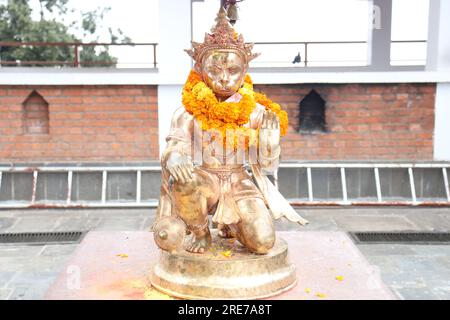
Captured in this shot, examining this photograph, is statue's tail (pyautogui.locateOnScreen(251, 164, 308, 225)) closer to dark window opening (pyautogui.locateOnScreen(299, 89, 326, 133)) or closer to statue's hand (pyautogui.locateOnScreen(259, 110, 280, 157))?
statue's hand (pyautogui.locateOnScreen(259, 110, 280, 157))

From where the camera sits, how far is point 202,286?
322 cm

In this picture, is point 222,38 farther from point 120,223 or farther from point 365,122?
point 365,122

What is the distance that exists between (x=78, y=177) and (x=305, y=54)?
5032 millimetres

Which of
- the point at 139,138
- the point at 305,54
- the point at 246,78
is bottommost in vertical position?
the point at 139,138

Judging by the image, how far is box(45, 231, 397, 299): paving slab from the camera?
130 inches

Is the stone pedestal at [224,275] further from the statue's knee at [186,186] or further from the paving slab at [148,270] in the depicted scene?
the statue's knee at [186,186]

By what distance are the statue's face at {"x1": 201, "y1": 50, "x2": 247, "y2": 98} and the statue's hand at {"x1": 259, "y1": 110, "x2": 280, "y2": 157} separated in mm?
289

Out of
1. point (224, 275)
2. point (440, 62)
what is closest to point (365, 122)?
point (440, 62)

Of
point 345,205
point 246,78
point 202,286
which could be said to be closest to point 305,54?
point 345,205

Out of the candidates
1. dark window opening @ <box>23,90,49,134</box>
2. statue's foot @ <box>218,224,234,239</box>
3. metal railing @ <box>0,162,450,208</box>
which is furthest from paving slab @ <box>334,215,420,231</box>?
dark window opening @ <box>23,90,49,134</box>

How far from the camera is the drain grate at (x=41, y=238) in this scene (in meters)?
5.44

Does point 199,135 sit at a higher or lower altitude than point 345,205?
higher
